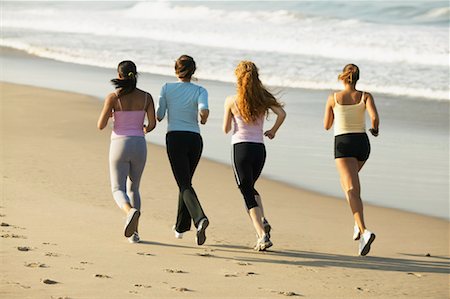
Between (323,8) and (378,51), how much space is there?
22564mm

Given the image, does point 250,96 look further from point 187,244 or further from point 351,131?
point 187,244

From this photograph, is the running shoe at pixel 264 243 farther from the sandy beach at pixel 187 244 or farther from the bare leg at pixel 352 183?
the bare leg at pixel 352 183

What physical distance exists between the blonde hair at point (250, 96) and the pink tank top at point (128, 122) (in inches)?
31.1

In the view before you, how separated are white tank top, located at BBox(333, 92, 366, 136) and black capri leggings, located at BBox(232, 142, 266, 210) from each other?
72 cm

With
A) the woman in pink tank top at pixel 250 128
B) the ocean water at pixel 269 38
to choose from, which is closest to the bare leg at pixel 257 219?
the woman in pink tank top at pixel 250 128

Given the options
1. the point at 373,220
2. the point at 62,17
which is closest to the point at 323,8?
the point at 62,17

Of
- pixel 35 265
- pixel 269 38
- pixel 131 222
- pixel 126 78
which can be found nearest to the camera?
pixel 35 265

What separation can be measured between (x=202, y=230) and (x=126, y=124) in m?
1.05

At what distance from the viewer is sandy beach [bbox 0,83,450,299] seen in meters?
6.85

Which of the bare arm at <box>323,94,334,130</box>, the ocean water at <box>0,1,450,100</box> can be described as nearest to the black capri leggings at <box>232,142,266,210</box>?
the bare arm at <box>323,94,334,130</box>

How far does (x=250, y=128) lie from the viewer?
8.05 m

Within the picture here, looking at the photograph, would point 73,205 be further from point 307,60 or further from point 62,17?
point 62,17

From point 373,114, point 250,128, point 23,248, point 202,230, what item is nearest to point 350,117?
point 373,114

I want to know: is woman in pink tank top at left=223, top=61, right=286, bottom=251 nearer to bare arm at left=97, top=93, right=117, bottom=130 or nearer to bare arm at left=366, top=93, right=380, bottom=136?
bare arm at left=366, top=93, right=380, bottom=136
